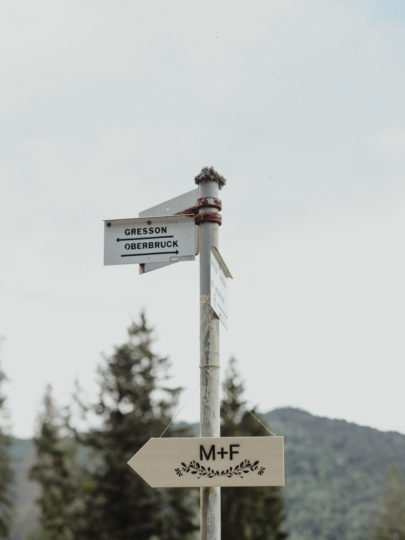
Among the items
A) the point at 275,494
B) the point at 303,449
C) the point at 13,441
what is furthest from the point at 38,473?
the point at 303,449

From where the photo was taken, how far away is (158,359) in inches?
912

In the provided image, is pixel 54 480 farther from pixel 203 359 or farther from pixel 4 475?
pixel 203 359

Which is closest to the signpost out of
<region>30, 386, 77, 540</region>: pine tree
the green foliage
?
<region>30, 386, 77, 540</region>: pine tree

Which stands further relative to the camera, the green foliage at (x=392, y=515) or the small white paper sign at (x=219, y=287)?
the green foliage at (x=392, y=515)

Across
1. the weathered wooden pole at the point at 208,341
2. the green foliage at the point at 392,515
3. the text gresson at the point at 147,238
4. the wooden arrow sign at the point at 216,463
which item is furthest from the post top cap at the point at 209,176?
the green foliage at the point at 392,515

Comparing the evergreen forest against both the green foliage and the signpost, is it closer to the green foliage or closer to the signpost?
the green foliage

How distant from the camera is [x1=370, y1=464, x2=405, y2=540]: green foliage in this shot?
129 feet

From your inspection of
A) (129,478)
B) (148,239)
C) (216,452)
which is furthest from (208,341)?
(129,478)

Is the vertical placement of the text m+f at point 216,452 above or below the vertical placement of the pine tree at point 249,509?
above

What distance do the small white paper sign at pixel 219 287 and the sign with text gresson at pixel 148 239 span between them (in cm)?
15

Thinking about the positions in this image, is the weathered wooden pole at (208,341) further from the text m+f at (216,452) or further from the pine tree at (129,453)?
the pine tree at (129,453)

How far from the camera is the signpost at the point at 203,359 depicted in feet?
9.95

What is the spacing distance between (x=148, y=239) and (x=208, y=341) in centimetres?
68

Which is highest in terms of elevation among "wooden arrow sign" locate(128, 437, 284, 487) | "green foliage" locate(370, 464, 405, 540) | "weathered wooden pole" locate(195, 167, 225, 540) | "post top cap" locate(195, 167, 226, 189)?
"post top cap" locate(195, 167, 226, 189)
